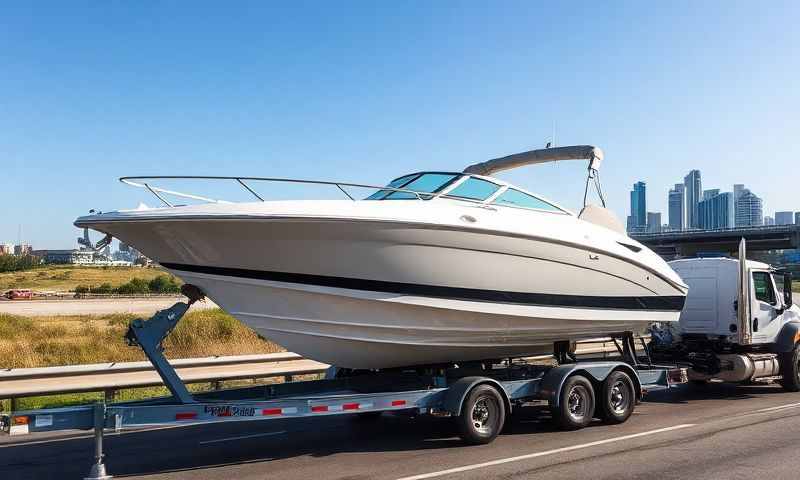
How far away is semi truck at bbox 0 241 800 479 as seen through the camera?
629 cm

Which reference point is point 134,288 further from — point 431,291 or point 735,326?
point 431,291

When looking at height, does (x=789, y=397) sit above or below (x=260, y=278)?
below

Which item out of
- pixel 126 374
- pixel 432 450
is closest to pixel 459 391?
pixel 432 450

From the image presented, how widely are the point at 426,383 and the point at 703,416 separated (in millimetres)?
4062

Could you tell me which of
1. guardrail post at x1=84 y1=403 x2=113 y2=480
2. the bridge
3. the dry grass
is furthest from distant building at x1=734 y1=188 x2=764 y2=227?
guardrail post at x1=84 y1=403 x2=113 y2=480

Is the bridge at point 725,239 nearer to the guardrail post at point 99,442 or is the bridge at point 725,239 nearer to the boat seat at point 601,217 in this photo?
the boat seat at point 601,217

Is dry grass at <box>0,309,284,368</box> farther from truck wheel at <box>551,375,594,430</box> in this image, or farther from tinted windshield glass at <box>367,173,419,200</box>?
truck wheel at <box>551,375,594,430</box>

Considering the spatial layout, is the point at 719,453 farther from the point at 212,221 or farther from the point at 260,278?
the point at 212,221

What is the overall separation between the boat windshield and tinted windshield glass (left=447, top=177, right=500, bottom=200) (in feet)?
0.48

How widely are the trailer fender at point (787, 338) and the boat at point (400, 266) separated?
166 inches

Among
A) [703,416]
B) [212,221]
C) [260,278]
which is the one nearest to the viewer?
[212,221]

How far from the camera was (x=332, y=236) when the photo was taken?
258 inches

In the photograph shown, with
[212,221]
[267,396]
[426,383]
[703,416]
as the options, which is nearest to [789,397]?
[703,416]

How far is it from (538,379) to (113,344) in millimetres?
13166
